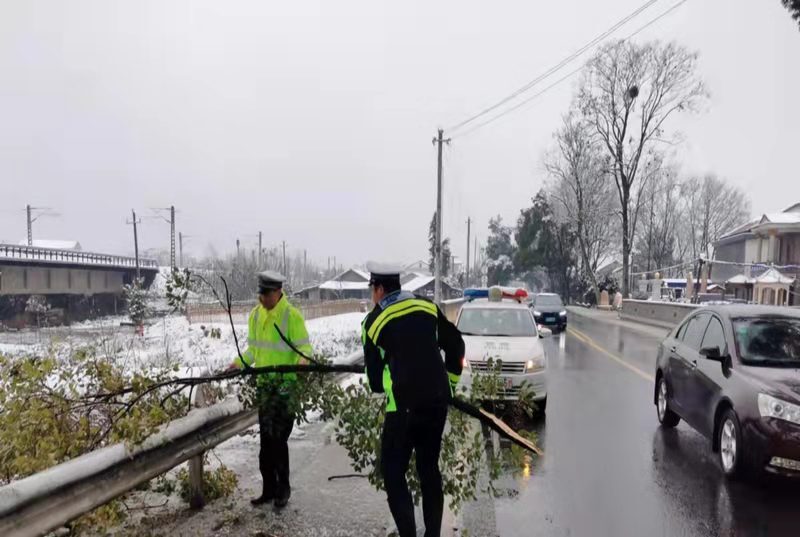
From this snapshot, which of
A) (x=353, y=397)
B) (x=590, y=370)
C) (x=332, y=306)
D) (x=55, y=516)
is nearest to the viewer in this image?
(x=55, y=516)

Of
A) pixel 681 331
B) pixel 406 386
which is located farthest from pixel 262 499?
pixel 681 331

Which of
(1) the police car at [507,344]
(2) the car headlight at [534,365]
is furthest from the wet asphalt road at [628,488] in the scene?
(2) the car headlight at [534,365]

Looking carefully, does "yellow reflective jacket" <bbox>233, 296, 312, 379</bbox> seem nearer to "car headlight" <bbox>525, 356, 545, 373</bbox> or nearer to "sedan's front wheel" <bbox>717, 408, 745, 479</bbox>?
"sedan's front wheel" <bbox>717, 408, 745, 479</bbox>

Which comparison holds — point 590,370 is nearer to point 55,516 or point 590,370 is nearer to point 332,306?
point 55,516

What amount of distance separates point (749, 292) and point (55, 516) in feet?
139

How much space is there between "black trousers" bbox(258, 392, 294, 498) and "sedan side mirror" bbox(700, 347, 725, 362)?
4275 millimetres

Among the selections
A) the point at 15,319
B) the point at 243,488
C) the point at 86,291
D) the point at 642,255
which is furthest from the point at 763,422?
the point at 642,255

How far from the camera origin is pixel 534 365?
798 cm

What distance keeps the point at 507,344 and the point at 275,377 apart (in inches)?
196

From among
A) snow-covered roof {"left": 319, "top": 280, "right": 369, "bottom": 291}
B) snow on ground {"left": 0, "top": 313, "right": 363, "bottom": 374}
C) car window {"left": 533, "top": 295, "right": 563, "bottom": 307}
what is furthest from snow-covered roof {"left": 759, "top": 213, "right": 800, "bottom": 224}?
snow-covered roof {"left": 319, "top": 280, "right": 369, "bottom": 291}

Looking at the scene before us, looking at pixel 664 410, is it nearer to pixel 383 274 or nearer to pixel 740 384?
pixel 740 384

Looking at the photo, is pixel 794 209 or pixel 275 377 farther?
pixel 794 209

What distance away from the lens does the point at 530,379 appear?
7.77 m

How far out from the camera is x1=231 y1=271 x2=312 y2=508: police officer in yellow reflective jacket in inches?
164
